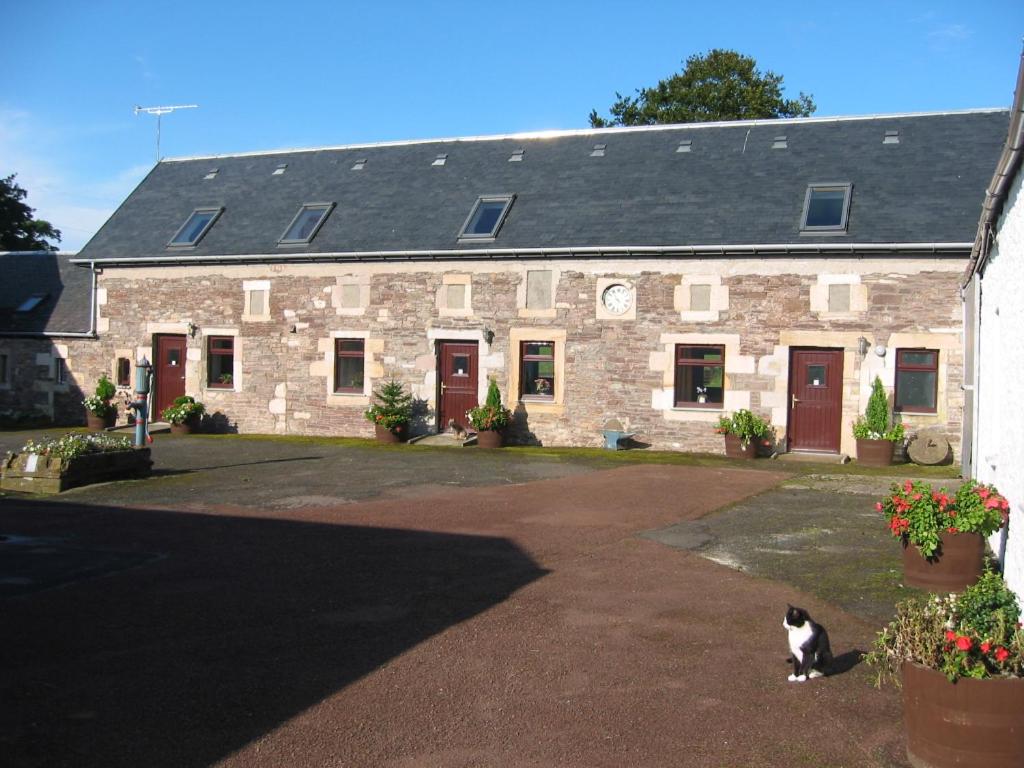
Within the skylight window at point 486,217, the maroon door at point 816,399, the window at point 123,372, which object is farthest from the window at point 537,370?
the window at point 123,372

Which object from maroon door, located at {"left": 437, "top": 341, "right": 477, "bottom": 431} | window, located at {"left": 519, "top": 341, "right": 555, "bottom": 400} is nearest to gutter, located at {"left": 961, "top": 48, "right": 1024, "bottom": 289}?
window, located at {"left": 519, "top": 341, "right": 555, "bottom": 400}

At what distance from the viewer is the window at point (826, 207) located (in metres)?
18.4

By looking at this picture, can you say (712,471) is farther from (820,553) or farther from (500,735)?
(500,735)

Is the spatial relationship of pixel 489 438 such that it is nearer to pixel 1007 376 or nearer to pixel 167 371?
pixel 167 371

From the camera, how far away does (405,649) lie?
6492 millimetres

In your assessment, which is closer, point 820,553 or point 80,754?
point 80,754

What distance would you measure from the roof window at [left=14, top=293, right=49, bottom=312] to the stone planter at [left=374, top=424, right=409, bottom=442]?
12588 mm

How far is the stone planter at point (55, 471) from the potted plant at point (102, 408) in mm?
9462

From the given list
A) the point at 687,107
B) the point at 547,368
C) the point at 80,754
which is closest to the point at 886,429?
the point at 547,368

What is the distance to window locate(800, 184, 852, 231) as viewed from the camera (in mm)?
18406

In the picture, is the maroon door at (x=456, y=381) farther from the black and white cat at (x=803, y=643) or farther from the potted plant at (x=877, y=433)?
the black and white cat at (x=803, y=643)

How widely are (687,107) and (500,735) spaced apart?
35.2 m

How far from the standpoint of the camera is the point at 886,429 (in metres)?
17.3

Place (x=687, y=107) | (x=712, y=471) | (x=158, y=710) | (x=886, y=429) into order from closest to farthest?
1. (x=158, y=710)
2. (x=712, y=471)
3. (x=886, y=429)
4. (x=687, y=107)
